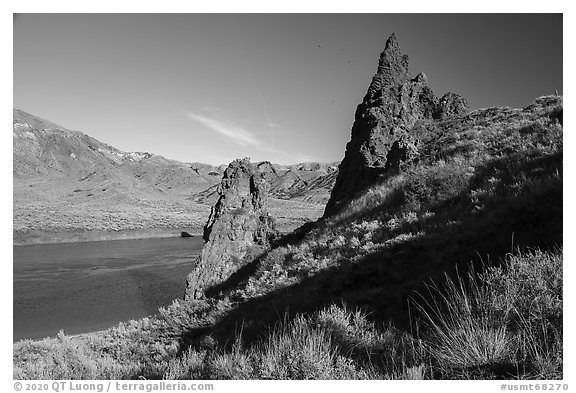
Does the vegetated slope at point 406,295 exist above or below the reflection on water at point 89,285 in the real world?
above

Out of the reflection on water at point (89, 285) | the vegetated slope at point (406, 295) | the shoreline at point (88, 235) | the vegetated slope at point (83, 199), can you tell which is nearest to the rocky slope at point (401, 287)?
the vegetated slope at point (406, 295)

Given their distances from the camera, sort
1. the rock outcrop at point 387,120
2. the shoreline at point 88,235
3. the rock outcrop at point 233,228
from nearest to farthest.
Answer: the rock outcrop at point 233,228 → the rock outcrop at point 387,120 → the shoreline at point 88,235

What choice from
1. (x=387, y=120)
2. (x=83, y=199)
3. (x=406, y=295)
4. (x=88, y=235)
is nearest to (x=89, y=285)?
(x=387, y=120)

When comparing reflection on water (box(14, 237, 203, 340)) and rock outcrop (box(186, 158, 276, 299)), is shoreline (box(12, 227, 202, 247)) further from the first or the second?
rock outcrop (box(186, 158, 276, 299))

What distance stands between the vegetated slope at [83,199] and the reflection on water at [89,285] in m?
14.0

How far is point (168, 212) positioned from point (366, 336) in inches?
4025

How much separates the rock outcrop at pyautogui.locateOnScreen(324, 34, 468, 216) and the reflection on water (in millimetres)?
18641

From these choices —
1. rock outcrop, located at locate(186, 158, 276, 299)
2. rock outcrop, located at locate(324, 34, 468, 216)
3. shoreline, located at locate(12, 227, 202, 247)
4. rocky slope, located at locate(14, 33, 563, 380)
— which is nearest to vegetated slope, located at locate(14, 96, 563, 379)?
rocky slope, located at locate(14, 33, 563, 380)

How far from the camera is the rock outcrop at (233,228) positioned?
52.7 feet

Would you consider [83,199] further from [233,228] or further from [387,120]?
[387,120]

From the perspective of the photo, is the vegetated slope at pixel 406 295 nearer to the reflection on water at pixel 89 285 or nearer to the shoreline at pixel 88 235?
the reflection on water at pixel 89 285

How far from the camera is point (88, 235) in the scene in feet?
209

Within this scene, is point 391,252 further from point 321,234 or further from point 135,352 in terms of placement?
point 135,352

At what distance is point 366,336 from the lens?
498 centimetres
